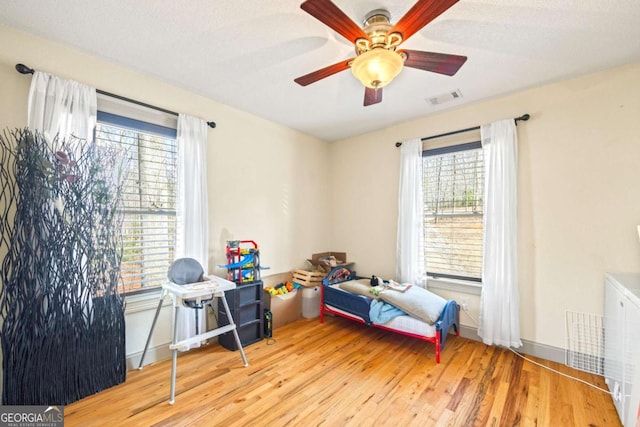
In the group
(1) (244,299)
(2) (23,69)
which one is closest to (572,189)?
(1) (244,299)

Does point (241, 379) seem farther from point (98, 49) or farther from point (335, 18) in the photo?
point (98, 49)

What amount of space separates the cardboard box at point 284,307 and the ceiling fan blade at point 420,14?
9.04 ft

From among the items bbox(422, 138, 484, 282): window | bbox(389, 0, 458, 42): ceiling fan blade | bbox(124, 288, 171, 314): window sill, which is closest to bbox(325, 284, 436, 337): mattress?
bbox(422, 138, 484, 282): window

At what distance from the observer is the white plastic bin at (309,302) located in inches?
Answer: 135

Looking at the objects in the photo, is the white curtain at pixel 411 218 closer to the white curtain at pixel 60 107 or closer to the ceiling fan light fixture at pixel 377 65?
the ceiling fan light fixture at pixel 377 65

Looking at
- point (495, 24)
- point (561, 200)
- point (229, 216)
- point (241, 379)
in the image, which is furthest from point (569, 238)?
point (229, 216)

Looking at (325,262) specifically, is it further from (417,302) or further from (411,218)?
(417,302)

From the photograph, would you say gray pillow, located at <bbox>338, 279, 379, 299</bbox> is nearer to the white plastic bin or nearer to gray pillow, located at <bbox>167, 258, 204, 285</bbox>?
the white plastic bin

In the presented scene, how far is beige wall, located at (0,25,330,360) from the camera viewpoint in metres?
1.84

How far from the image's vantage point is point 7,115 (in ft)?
5.82

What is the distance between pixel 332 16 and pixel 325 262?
111 inches

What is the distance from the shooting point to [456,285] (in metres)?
2.92

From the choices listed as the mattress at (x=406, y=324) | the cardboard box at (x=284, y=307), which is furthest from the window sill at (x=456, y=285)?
the cardboard box at (x=284, y=307)

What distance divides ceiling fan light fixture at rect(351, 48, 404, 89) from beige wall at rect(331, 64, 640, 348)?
1825mm
